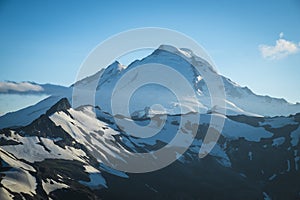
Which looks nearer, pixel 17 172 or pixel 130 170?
pixel 17 172

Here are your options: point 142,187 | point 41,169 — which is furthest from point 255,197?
point 41,169

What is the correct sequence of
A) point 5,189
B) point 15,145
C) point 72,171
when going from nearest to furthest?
point 5,189 < point 72,171 < point 15,145

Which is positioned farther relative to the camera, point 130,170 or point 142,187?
point 130,170

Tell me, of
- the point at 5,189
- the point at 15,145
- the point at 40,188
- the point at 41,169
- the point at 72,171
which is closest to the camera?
the point at 5,189

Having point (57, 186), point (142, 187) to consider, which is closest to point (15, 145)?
point (57, 186)

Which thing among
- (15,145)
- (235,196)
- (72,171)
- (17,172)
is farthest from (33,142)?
(235,196)

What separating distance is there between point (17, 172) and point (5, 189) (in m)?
18.1

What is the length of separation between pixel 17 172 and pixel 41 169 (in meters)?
14.0

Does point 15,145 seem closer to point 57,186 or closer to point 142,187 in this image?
point 57,186

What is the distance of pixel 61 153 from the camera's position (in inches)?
7584

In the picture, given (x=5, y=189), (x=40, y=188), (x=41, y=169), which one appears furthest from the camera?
(x=41, y=169)

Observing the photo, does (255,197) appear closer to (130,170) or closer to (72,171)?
(130,170)

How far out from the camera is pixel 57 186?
484ft

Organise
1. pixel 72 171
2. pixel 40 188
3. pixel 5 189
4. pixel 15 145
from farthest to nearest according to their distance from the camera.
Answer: pixel 15 145, pixel 72 171, pixel 40 188, pixel 5 189
